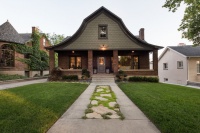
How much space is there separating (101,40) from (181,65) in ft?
39.5

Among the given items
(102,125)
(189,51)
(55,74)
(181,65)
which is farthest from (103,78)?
(189,51)

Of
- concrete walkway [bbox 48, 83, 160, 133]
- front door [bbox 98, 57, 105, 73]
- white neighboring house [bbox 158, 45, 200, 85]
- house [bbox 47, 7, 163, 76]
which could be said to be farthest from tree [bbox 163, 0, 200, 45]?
concrete walkway [bbox 48, 83, 160, 133]

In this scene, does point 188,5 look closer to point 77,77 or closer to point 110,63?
point 110,63

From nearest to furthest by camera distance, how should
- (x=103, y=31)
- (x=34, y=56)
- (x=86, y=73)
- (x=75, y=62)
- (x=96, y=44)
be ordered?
(x=86, y=73) → (x=96, y=44) → (x=103, y=31) → (x=75, y=62) → (x=34, y=56)

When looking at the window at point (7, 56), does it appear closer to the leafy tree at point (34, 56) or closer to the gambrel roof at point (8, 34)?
the gambrel roof at point (8, 34)

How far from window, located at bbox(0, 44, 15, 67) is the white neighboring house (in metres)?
22.1

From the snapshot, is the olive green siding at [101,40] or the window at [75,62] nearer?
the olive green siding at [101,40]

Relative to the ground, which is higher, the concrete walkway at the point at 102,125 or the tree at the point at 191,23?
the tree at the point at 191,23

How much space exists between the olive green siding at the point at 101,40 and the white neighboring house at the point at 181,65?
22.3 feet

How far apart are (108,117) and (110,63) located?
1426 centimetres

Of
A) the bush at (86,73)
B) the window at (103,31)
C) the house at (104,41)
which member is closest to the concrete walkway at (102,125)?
the bush at (86,73)

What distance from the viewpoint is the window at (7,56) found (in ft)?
57.4

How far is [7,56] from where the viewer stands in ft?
59.2

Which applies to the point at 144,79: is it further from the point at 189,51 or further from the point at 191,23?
the point at 189,51
